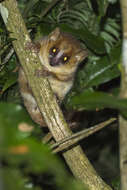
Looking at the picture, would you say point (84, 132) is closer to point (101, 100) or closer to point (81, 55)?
point (101, 100)

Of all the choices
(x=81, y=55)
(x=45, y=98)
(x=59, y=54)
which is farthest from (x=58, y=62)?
(x=45, y=98)

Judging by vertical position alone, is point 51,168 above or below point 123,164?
above

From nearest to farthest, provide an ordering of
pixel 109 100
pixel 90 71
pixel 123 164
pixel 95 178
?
pixel 109 100 < pixel 123 164 < pixel 95 178 < pixel 90 71

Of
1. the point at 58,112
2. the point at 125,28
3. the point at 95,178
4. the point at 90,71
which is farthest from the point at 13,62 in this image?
the point at 125,28

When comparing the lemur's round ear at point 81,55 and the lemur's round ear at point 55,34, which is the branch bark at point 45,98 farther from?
the lemur's round ear at point 81,55

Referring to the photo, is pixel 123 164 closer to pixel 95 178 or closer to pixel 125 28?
pixel 125 28

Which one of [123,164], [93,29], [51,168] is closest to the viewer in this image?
[51,168]
